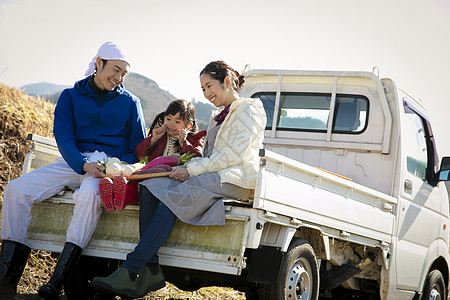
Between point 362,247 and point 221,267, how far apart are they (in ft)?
7.44

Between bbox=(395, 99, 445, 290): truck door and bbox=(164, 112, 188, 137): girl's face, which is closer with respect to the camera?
bbox=(164, 112, 188, 137): girl's face

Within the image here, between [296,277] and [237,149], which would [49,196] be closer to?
[237,149]

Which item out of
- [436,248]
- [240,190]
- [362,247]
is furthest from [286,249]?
[436,248]

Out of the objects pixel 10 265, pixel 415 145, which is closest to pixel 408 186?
pixel 415 145

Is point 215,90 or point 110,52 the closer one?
point 215,90

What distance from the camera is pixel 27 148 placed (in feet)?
27.7

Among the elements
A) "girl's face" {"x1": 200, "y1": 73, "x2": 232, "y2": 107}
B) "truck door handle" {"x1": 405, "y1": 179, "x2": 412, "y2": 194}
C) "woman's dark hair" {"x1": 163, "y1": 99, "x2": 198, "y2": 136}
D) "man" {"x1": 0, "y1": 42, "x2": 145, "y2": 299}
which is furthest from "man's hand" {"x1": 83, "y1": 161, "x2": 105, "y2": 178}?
"truck door handle" {"x1": 405, "y1": 179, "x2": 412, "y2": 194}

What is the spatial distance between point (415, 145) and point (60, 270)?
13.9 ft

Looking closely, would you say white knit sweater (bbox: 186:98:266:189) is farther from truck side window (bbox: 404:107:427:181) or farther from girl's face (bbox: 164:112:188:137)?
truck side window (bbox: 404:107:427:181)

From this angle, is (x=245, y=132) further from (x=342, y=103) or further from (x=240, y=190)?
(x=342, y=103)

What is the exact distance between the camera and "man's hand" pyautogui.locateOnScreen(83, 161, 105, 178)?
14.9ft

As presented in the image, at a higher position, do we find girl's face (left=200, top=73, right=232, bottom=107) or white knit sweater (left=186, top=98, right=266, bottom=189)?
girl's face (left=200, top=73, right=232, bottom=107)

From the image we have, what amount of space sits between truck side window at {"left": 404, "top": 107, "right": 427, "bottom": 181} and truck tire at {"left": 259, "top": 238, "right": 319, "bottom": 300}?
7.58 ft

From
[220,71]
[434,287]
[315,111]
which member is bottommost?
[434,287]
